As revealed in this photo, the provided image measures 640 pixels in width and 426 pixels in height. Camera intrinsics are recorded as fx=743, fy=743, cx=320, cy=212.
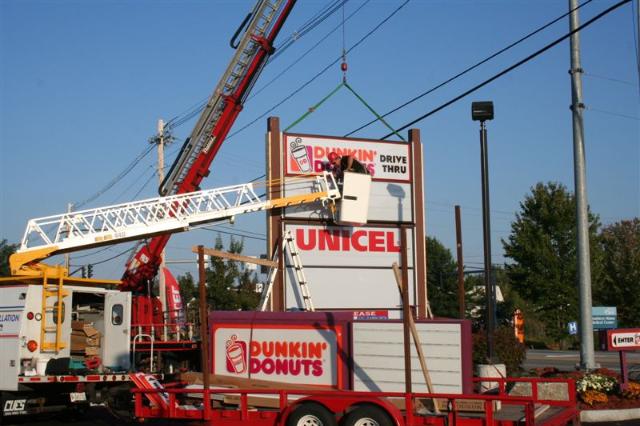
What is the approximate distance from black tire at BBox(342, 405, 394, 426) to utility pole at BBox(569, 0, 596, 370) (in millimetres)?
8113

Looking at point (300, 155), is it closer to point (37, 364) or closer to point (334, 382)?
point (37, 364)

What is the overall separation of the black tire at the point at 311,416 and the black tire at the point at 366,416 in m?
0.27

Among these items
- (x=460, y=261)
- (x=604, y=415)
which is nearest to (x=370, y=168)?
(x=460, y=261)

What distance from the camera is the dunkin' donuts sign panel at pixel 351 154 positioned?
64.7 feet

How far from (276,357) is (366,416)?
2.56 metres

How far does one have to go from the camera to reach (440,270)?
2146 inches

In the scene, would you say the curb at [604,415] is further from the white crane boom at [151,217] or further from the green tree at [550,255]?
the green tree at [550,255]

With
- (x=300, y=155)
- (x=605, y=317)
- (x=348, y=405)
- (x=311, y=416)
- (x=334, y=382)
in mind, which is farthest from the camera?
(x=605, y=317)

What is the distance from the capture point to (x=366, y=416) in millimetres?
10438

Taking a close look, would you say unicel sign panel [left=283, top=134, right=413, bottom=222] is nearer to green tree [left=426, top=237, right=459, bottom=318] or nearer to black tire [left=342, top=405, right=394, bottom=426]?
black tire [left=342, top=405, right=394, bottom=426]

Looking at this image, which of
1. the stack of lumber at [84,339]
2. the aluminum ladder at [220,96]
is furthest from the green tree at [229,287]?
the stack of lumber at [84,339]

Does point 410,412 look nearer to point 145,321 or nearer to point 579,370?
point 579,370

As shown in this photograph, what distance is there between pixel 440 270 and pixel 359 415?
44.8 m

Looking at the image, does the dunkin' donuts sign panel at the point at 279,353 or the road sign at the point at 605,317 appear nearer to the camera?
the dunkin' donuts sign panel at the point at 279,353
